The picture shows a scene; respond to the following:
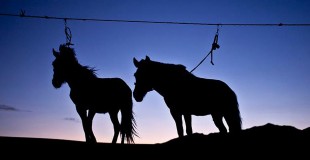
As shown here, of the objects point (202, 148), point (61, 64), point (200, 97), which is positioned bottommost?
point (202, 148)

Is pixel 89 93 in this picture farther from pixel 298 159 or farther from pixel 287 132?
pixel 298 159

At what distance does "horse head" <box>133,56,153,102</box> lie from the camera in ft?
24.9

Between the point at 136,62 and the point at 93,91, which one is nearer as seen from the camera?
the point at 136,62

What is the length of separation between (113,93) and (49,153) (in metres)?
4.41

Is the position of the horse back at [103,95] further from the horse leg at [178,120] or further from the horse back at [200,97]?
the horse leg at [178,120]

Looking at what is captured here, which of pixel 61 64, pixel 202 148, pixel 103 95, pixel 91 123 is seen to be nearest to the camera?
pixel 202 148

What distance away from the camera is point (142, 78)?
7.64 metres

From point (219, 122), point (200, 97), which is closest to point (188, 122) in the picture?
point (200, 97)

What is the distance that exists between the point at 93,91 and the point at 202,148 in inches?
193

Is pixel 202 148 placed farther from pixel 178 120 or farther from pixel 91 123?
pixel 91 123

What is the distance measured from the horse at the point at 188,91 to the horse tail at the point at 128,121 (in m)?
1.23

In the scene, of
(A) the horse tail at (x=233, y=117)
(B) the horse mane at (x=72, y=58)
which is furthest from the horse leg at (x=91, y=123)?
(A) the horse tail at (x=233, y=117)

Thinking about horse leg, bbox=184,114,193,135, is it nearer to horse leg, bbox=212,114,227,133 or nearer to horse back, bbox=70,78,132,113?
horse leg, bbox=212,114,227,133

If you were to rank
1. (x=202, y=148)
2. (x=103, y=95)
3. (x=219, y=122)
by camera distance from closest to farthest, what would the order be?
(x=202, y=148)
(x=219, y=122)
(x=103, y=95)
